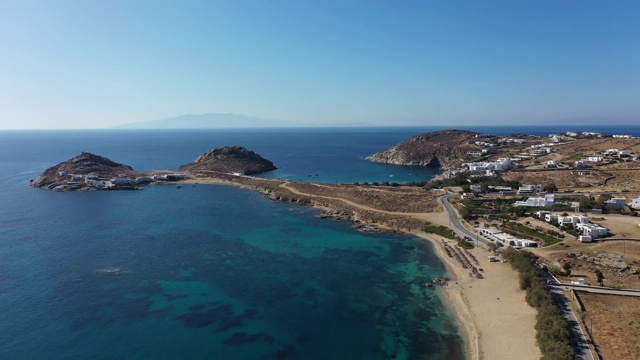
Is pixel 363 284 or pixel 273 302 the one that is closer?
pixel 273 302

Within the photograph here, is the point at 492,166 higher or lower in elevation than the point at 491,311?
higher

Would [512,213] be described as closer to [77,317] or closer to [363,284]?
[363,284]

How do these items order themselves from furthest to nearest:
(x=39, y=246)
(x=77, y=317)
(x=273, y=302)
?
(x=39, y=246)
(x=273, y=302)
(x=77, y=317)

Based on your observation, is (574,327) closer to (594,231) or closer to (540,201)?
(594,231)

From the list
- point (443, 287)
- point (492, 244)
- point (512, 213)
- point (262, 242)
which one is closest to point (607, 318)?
point (443, 287)

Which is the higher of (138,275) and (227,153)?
(227,153)

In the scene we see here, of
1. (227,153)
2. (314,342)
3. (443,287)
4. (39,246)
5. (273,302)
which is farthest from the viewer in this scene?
(227,153)

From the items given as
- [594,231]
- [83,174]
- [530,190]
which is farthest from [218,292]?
[83,174]
